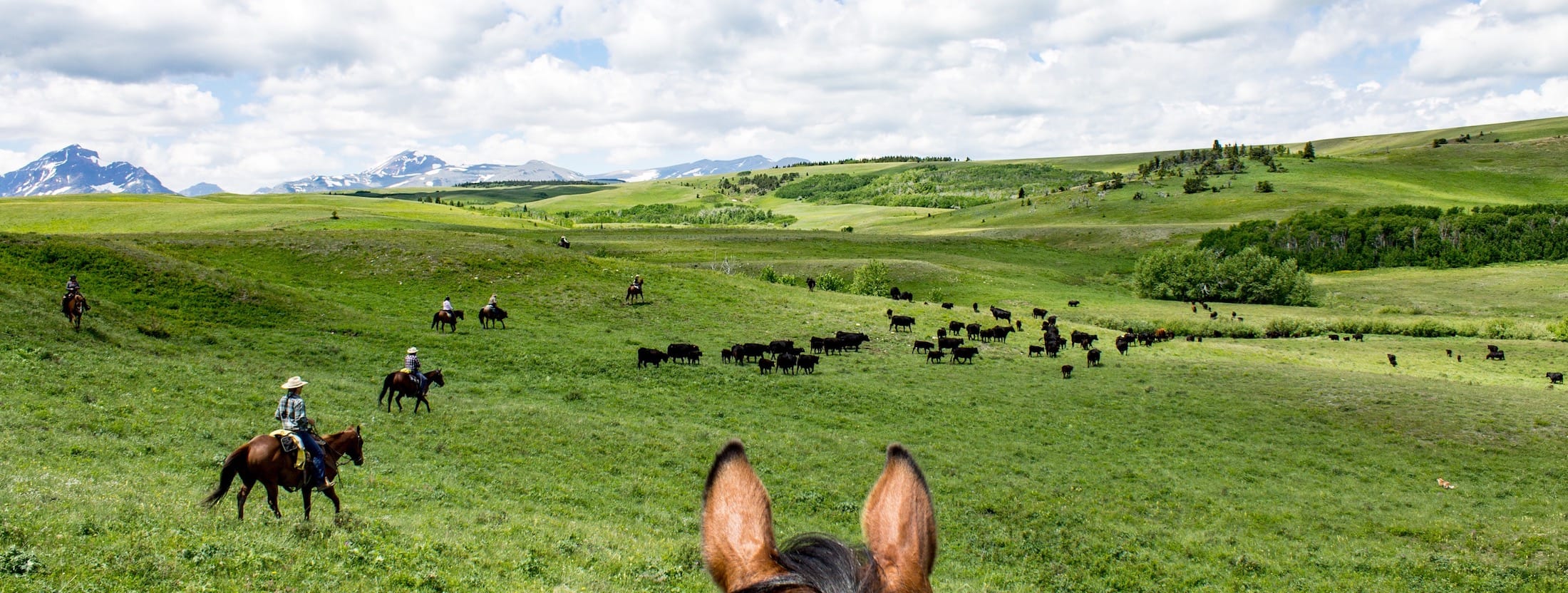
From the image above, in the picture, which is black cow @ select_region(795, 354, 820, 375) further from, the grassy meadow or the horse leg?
the horse leg

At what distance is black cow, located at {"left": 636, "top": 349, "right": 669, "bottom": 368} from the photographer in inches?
1319

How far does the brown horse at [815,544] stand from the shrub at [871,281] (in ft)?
204

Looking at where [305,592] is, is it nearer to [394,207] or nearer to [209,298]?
[209,298]

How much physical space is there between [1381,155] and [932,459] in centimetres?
23394

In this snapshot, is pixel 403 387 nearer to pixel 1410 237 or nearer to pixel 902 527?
pixel 902 527

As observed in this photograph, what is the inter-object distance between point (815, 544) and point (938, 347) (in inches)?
1559

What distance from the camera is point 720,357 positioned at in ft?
122

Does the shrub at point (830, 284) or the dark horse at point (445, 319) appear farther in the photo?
the shrub at point (830, 284)

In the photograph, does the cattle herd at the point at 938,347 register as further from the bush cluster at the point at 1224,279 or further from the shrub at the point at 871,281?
the bush cluster at the point at 1224,279

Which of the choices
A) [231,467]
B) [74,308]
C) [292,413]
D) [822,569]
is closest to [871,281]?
[74,308]

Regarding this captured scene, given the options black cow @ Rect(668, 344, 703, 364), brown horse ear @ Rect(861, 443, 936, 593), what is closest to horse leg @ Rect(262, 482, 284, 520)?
brown horse ear @ Rect(861, 443, 936, 593)

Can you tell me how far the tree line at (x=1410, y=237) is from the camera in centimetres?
9656

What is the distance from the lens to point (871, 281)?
67.4m

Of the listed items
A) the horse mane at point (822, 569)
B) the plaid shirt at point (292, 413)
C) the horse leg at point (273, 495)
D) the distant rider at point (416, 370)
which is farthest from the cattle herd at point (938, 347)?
the horse mane at point (822, 569)
